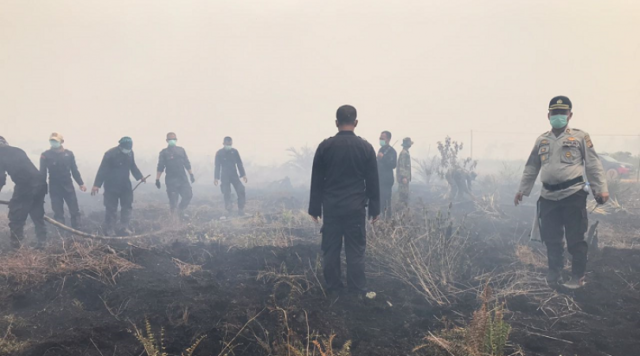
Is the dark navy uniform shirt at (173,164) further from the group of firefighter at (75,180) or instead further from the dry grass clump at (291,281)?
the dry grass clump at (291,281)

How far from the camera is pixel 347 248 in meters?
3.84

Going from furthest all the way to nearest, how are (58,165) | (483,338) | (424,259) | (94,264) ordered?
(58,165), (424,259), (94,264), (483,338)

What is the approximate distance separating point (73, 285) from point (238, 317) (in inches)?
86.6

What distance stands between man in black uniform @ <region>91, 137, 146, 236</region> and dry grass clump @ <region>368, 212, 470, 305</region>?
5570 millimetres

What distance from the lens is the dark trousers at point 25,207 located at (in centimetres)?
613

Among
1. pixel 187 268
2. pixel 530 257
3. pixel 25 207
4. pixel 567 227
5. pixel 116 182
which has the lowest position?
pixel 530 257

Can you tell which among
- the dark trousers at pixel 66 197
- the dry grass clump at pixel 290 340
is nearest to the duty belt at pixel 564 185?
the dry grass clump at pixel 290 340

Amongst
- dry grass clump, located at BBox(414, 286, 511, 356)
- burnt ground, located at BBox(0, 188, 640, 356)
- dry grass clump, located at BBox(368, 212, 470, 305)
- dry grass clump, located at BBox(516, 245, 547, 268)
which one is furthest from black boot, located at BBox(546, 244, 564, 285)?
dry grass clump, located at BBox(414, 286, 511, 356)

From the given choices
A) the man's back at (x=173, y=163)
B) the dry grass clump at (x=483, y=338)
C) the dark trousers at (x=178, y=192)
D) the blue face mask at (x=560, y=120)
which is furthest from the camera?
the dark trousers at (x=178, y=192)

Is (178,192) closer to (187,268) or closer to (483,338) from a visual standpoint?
(187,268)

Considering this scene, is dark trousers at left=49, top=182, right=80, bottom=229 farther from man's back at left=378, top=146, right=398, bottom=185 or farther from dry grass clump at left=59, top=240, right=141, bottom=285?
man's back at left=378, top=146, right=398, bottom=185

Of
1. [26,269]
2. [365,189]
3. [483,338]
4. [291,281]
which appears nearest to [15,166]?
[26,269]

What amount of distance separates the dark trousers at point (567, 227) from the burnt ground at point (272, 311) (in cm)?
32

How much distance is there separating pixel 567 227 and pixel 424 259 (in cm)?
165
